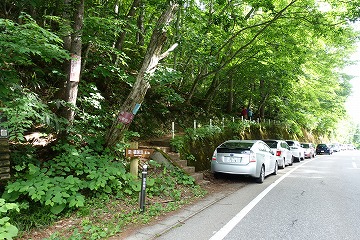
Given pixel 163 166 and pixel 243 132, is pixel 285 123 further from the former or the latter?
pixel 163 166

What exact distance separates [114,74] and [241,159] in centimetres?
561

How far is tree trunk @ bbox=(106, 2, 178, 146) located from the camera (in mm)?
6676

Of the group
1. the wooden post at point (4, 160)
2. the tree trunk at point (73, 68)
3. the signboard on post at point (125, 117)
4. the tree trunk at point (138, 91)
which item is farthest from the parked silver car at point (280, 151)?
the wooden post at point (4, 160)

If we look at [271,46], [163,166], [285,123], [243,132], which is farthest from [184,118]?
[285,123]

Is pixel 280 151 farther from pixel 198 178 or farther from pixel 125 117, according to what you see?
pixel 125 117

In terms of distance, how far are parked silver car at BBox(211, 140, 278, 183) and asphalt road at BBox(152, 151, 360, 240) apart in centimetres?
73

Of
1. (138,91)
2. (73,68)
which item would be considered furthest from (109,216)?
(73,68)

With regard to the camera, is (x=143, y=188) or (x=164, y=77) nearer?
(x=143, y=188)

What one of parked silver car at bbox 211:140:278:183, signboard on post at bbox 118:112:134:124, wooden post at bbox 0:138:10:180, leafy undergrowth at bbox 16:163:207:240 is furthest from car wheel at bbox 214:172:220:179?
wooden post at bbox 0:138:10:180

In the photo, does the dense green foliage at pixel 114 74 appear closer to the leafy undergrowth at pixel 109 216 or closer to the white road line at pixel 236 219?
the leafy undergrowth at pixel 109 216

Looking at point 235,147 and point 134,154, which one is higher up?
point 235,147

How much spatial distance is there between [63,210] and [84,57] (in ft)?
15.6

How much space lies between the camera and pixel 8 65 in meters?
6.27

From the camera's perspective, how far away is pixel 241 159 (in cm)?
877
